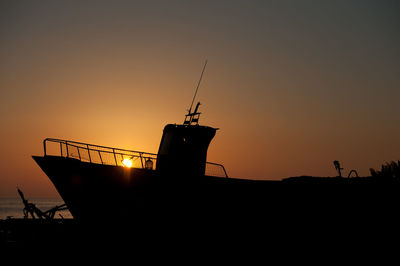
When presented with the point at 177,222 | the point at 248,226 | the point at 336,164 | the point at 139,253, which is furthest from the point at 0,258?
the point at 336,164

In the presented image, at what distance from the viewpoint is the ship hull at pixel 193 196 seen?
14020 mm

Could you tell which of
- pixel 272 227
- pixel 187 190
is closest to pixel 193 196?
pixel 187 190

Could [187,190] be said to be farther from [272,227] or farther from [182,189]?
[272,227]

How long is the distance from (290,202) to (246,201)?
227 centimetres

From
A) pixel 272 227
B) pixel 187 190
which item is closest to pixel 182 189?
pixel 187 190

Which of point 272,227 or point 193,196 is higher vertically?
point 193,196

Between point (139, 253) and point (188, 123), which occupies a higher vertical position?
point (188, 123)

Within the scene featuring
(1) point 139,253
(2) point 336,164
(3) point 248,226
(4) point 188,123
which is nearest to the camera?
(1) point 139,253

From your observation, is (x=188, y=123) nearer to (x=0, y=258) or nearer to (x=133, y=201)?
(x=133, y=201)

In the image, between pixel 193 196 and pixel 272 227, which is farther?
pixel 272 227

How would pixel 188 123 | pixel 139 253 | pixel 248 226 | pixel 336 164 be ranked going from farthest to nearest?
pixel 336 164
pixel 188 123
pixel 248 226
pixel 139 253

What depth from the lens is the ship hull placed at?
46.0ft

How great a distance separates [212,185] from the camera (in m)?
14.7

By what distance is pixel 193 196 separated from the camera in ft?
48.1
